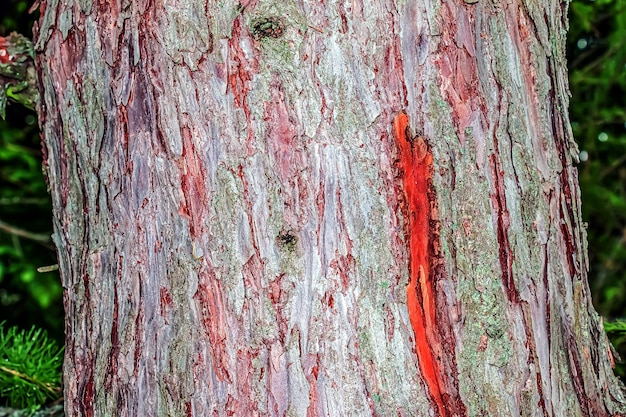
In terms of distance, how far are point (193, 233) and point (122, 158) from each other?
185mm

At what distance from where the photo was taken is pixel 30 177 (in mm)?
2785

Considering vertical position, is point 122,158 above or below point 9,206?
Answer: below

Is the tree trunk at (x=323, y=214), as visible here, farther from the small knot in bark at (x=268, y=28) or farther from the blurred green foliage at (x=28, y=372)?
the blurred green foliage at (x=28, y=372)

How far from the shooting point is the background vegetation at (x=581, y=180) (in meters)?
2.67

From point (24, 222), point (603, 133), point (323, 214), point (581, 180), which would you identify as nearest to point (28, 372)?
point (323, 214)

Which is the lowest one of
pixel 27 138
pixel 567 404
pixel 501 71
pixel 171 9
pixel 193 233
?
pixel 567 404

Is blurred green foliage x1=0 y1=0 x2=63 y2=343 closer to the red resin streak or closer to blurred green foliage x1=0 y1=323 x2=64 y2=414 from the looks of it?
blurred green foliage x1=0 y1=323 x2=64 y2=414

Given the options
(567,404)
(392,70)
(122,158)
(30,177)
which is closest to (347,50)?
(392,70)

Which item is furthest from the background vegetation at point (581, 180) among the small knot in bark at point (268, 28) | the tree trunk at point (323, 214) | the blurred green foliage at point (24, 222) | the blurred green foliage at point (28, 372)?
the small knot in bark at point (268, 28)

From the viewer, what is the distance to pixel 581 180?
111 inches

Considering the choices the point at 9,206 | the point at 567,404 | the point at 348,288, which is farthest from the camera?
the point at 9,206

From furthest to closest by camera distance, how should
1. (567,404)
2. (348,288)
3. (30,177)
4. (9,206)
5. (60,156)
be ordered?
(9,206) → (30,177) → (60,156) → (567,404) → (348,288)

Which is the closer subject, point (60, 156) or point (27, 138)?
point (60, 156)

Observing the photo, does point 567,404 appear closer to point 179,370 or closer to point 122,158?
point 179,370
